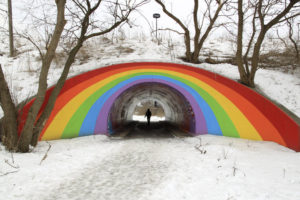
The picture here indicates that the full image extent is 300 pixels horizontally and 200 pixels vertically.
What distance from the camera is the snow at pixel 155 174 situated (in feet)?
14.8

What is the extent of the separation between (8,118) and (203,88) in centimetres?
823

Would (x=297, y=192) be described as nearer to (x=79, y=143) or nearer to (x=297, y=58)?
(x=79, y=143)

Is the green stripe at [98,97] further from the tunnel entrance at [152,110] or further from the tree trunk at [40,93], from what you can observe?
the tunnel entrance at [152,110]

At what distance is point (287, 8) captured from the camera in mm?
9625

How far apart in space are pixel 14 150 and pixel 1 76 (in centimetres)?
241

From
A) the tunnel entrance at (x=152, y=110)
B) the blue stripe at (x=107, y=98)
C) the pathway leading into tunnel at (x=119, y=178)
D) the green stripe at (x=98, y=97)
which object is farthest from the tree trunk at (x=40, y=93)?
the tunnel entrance at (x=152, y=110)

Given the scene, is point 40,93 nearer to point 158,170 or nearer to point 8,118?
point 8,118

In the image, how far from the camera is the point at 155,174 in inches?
233

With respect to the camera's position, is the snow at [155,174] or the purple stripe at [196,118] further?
the purple stripe at [196,118]

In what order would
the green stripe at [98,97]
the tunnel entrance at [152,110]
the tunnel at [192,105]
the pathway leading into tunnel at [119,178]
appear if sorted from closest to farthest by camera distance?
the pathway leading into tunnel at [119,178] → the tunnel at [192,105] → the green stripe at [98,97] → the tunnel entrance at [152,110]

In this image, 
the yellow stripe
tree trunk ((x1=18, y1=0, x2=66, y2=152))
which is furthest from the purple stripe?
tree trunk ((x1=18, y1=0, x2=66, y2=152))

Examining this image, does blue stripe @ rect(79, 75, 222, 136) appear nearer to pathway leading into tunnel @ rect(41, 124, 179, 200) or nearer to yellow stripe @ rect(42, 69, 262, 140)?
yellow stripe @ rect(42, 69, 262, 140)

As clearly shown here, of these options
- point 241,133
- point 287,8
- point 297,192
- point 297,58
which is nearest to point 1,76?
point 297,192

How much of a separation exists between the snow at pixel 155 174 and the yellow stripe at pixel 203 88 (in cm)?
123
